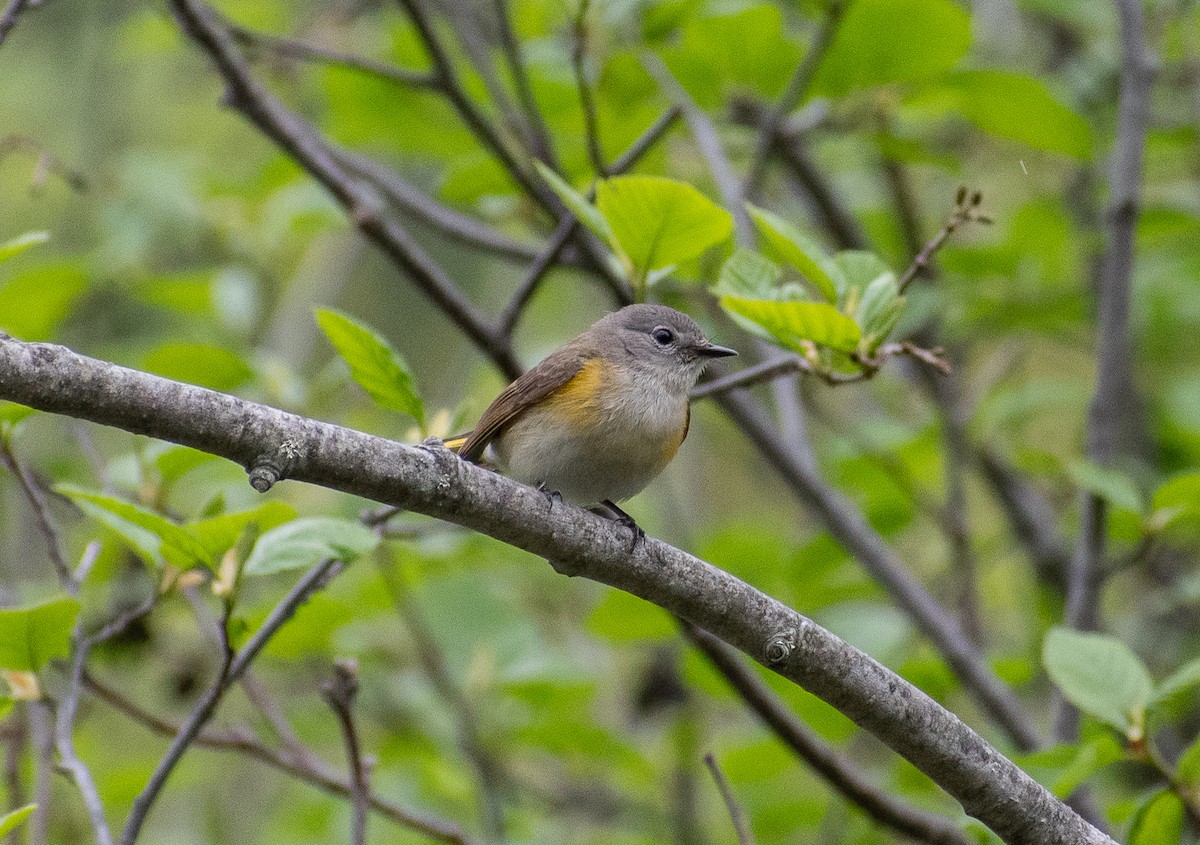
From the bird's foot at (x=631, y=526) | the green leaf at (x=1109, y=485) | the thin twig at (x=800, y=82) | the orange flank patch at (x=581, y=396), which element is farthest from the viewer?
the thin twig at (x=800, y=82)

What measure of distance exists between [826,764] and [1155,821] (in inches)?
33.4

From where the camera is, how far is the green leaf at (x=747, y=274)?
2680mm

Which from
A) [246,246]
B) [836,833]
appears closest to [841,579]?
[836,833]

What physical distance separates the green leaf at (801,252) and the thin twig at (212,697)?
1.08 metres

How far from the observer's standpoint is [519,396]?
11.1ft

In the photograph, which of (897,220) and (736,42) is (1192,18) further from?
(736,42)

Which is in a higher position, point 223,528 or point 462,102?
point 462,102

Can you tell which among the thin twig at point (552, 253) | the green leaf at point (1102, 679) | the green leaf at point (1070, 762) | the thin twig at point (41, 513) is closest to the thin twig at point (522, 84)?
the thin twig at point (552, 253)

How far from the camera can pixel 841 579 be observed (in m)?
5.36

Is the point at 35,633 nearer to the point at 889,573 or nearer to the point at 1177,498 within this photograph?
the point at 889,573

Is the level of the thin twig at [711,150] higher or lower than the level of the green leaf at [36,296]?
higher

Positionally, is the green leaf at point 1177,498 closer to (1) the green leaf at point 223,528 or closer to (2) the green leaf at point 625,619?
(2) the green leaf at point 625,619

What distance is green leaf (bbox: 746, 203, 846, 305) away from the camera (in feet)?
8.20

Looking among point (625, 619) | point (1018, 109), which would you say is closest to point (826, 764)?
point (625, 619)
